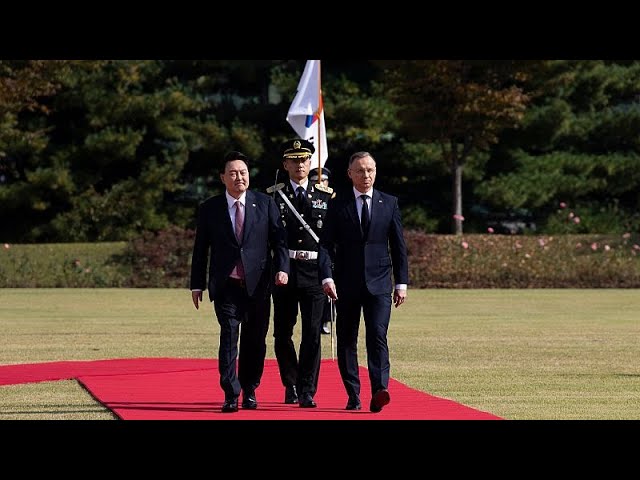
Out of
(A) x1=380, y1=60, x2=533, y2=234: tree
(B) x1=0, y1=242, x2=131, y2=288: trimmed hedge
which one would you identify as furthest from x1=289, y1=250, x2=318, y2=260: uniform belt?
(A) x1=380, y1=60, x2=533, y2=234: tree

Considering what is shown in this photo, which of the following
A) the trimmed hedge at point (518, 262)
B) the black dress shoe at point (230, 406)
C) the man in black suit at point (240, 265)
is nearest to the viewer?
the black dress shoe at point (230, 406)

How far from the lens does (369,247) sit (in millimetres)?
11367

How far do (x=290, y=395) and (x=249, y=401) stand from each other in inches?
20.1

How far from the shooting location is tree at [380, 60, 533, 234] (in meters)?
39.4

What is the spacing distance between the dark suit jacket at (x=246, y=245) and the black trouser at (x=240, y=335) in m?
0.09

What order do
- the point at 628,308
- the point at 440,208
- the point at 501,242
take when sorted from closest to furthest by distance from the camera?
the point at 628,308
the point at 501,242
the point at 440,208

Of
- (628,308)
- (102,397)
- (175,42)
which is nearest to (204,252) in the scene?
(102,397)

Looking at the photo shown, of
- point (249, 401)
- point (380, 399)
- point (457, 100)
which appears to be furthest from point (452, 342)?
point (457, 100)

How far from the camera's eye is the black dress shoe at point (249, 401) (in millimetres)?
11633

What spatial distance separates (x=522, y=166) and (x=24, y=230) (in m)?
14.0

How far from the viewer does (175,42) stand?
43.8 ft

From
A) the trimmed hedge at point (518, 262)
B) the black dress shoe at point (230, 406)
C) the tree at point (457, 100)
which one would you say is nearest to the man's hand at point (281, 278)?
the black dress shoe at point (230, 406)

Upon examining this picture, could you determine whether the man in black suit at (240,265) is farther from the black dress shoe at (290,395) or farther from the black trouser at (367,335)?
the black trouser at (367,335)

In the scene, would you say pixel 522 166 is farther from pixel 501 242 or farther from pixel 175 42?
pixel 175 42
